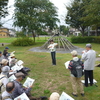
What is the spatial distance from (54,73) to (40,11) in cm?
1656

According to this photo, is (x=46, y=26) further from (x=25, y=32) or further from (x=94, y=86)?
(x=94, y=86)

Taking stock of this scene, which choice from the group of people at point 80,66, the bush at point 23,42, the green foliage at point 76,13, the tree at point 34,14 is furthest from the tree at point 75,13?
the group of people at point 80,66

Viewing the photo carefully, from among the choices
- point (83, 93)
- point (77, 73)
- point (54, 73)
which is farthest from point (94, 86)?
point (54, 73)

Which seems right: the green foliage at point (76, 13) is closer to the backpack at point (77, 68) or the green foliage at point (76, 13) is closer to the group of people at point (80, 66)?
the group of people at point (80, 66)

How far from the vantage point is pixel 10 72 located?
4.50 m

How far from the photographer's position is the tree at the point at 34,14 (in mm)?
19016

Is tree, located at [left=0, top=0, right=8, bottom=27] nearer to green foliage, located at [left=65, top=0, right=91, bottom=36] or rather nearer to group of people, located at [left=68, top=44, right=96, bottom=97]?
green foliage, located at [left=65, top=0, right=91, bottom=36]

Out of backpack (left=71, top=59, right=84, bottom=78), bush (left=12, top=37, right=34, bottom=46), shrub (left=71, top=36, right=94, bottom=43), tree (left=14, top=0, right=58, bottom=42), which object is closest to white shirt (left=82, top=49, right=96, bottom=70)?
backpack (left=71, top=59, right=84, bottom=78)

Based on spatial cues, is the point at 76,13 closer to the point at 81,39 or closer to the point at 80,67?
the point at 81,39

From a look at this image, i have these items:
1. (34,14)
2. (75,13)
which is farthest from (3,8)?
(75,13)

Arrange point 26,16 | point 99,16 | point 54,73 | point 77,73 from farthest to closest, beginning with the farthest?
point 26,16
point 99,16
point 54,73
point 77,73

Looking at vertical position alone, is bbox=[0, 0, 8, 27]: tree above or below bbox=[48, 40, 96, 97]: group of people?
above

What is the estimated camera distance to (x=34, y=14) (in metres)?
20.1

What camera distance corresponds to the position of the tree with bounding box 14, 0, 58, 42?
19016 millimetres
